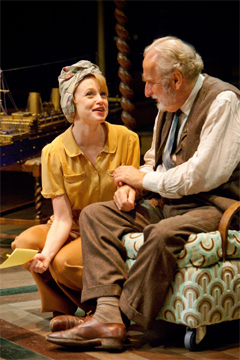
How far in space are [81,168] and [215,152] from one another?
2.50 ft

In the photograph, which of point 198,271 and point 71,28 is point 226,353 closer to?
point 198,271

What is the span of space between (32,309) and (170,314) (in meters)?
1.02

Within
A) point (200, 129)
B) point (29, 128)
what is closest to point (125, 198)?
point (200, 129)

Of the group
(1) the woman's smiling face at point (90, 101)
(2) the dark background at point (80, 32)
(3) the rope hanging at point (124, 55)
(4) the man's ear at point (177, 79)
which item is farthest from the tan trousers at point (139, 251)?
(2) the dark background at point (80, 32)

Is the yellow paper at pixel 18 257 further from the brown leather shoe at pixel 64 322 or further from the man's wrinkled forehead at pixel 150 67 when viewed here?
the man's wrinkled forehead at pixel 150 67

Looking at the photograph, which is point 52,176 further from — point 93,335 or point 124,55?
Answer: point 124,55

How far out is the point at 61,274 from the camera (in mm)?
3268

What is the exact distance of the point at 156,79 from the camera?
322 centimetres

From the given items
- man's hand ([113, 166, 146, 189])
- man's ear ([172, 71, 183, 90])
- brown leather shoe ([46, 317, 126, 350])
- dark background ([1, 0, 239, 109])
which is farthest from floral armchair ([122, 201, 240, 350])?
dark background ([1, 0, 239, 109])

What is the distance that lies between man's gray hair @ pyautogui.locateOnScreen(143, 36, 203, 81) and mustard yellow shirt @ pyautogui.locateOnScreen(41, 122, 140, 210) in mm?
508

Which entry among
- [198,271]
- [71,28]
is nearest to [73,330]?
[198,271]

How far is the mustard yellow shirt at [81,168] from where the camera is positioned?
134 inches

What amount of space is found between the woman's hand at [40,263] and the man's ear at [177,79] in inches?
42.7

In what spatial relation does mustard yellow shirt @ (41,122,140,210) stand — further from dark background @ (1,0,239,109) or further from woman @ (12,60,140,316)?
dark background @ (1,0,239,109)
